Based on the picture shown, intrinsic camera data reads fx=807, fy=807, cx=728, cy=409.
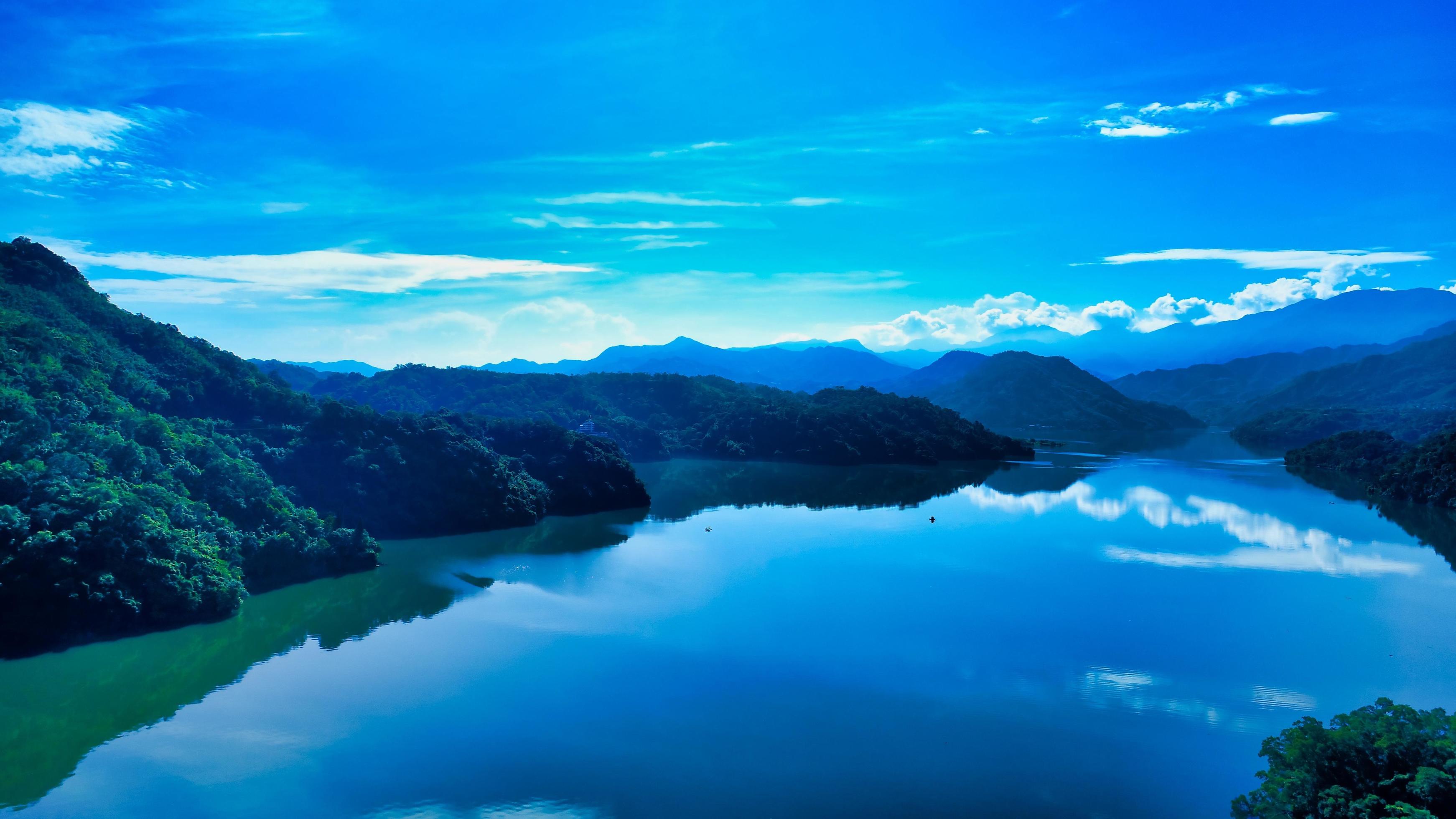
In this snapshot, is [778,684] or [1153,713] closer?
[1153,713]

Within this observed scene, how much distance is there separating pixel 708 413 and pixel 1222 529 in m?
43.1

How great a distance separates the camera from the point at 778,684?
15039 millimetres

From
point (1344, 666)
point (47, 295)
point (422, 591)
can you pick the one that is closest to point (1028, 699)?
point (1344, 666)

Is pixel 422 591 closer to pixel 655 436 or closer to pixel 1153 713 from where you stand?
pixel 1153 713

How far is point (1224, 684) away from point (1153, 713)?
8.09 ft

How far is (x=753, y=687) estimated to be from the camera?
14930 millimetres

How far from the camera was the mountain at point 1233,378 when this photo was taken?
4983 inches

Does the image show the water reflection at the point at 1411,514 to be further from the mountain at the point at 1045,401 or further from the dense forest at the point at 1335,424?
the mountain at the point at 1045,401

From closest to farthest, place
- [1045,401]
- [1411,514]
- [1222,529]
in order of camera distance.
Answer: [1222,529] → [1411,514] → [1045,401]

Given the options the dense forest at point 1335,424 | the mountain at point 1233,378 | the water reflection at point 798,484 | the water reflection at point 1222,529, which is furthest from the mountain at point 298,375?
the mountain at point 1233,378

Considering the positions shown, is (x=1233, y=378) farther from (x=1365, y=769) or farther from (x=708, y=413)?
(x=1365, y=769)

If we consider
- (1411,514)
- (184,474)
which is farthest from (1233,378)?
(184,474)

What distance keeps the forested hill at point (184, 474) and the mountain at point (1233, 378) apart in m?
115

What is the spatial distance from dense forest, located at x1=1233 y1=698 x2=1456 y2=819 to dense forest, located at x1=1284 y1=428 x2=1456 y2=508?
36541 millimetres
